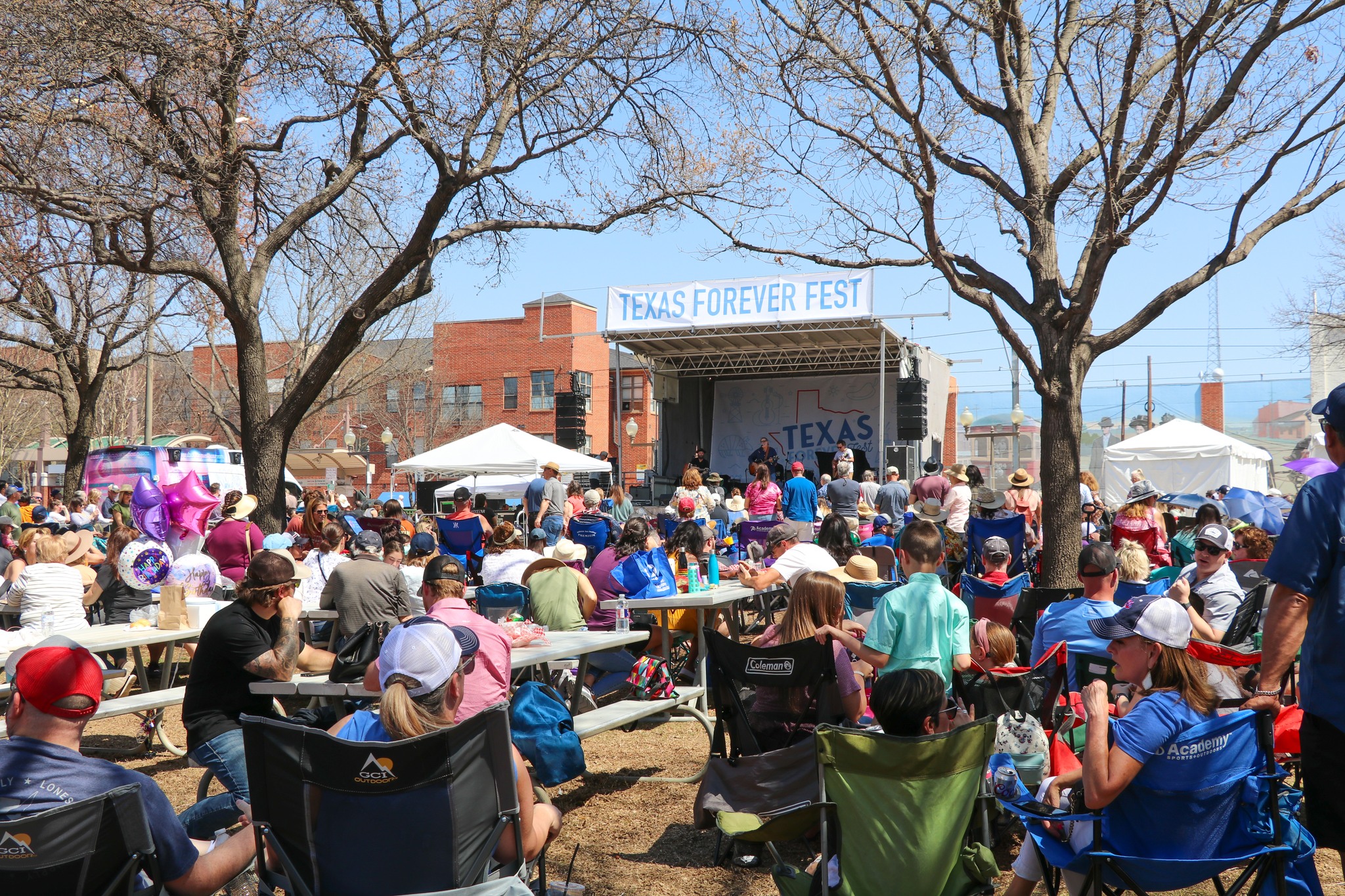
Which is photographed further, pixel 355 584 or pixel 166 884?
pixel 355 584

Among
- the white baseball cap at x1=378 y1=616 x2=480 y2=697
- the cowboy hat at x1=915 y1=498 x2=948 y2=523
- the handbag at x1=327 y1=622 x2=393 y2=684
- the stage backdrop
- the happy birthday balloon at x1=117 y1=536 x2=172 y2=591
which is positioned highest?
the stage backdrop

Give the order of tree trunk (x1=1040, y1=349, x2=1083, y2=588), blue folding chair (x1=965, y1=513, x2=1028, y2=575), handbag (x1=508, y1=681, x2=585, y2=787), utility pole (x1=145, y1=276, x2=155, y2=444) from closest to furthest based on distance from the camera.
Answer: handbag (x1=508, y1=681, x2=585, y2=787)
tree trunk (x1=1040, y1=349, x2=1083, y2=588)
blue folding chair (x1=965, y1=513, x2=1028, y2=575)
utility pole (x1=145, y1=276, x2=155, y2=444)

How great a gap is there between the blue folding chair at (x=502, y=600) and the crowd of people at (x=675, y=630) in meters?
0.15

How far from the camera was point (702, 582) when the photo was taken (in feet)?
26.9

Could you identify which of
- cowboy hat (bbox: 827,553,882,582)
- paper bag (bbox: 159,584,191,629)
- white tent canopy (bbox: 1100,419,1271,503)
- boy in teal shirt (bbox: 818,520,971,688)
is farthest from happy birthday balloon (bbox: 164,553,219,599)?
white tent canopy (bbox: 1100,419,1271,503)

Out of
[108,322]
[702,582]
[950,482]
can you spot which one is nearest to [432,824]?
[702,582]

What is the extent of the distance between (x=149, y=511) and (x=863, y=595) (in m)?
6.53

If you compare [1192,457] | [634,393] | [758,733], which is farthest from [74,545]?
[634,393]

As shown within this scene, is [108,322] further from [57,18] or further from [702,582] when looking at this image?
[702,582]

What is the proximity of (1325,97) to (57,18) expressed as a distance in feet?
31.6

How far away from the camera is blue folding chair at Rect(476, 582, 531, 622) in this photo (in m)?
6.38

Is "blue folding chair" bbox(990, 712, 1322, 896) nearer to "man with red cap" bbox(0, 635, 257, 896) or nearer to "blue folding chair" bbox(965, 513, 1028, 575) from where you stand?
"man with red cap" bbox(0, 635, 257, 896)

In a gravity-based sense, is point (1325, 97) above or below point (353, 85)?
below

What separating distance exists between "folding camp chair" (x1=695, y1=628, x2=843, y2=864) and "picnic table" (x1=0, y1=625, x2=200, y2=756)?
108 inches
